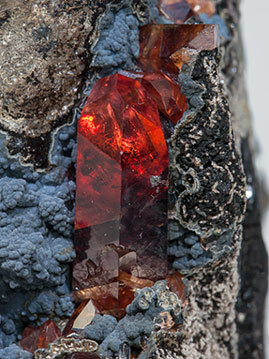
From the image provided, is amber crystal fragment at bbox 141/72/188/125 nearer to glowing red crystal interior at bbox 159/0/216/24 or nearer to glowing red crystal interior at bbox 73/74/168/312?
glowing red crystal interior at bbox 73/74/168/312

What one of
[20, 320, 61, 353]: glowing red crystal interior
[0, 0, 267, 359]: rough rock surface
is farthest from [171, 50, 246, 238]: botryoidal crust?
[20, 320, 61, 353]: glowing red crystal interior

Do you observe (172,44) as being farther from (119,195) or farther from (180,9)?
(119,195)

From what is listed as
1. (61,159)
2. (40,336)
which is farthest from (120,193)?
(40,336)

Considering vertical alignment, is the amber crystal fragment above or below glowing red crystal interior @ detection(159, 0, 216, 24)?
below

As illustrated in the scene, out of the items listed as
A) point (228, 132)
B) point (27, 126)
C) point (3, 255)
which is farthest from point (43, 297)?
point (228, 132)

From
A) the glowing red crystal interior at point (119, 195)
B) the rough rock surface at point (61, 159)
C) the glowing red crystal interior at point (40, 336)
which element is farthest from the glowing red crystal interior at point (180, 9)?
the glowing red crystal interior at point (40, 336)

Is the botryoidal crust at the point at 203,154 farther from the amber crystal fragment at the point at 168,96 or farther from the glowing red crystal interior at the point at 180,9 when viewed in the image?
the glowing red crystal interior at the point at 180,9
